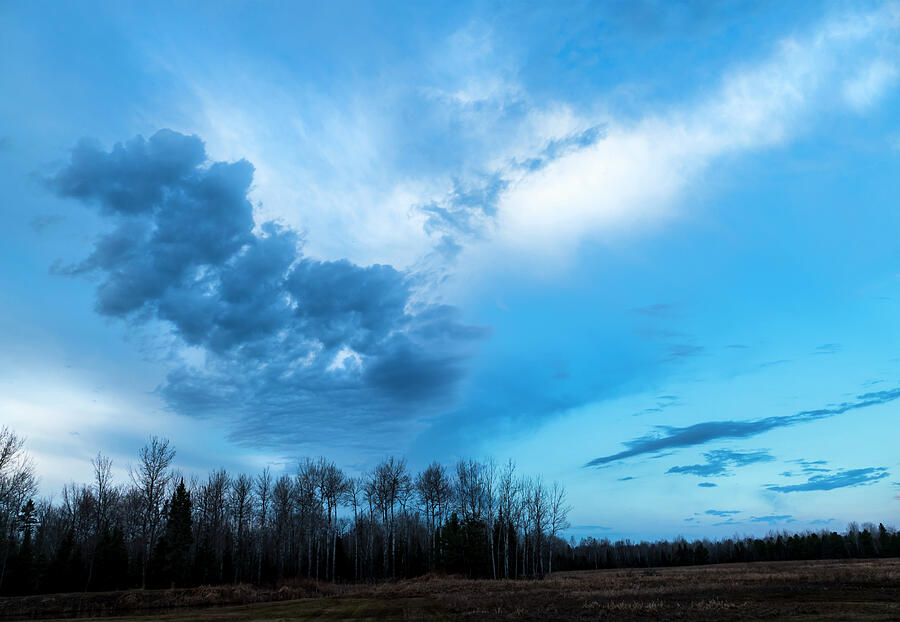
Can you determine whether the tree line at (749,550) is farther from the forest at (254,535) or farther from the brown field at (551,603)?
the brown field at (551,603)

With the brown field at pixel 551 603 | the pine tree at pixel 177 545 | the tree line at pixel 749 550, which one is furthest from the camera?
the tree line at pixel 749 550

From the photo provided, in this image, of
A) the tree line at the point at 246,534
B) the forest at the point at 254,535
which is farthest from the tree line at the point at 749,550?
the tree line at the point at 246,534

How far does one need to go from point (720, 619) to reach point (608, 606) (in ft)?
26.5

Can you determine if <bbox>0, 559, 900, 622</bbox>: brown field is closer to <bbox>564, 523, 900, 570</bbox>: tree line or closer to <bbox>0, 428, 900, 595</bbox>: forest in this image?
<bbox>0, 428, 900, 595</bbox>: forest

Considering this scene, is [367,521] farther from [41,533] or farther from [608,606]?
[608,606]

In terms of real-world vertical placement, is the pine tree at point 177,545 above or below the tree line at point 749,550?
above


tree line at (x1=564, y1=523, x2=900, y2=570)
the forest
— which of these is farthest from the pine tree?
tree line at (x1=564, y1=523, x2=900, y2=570)

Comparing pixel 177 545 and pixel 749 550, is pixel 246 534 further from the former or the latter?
pixel 749 550

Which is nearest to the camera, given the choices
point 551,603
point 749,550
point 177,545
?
point 551,603

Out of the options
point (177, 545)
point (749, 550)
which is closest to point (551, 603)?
point (177, 545)

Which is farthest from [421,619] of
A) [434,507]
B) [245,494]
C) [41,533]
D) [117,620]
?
[41,533]

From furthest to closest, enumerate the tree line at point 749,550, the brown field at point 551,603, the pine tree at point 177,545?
the tree line at point 749,550
the pine tree at point 177,545
the brown field at point 551,603

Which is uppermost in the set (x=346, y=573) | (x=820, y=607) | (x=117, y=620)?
(x=820, y=607)

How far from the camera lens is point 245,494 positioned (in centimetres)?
9200
